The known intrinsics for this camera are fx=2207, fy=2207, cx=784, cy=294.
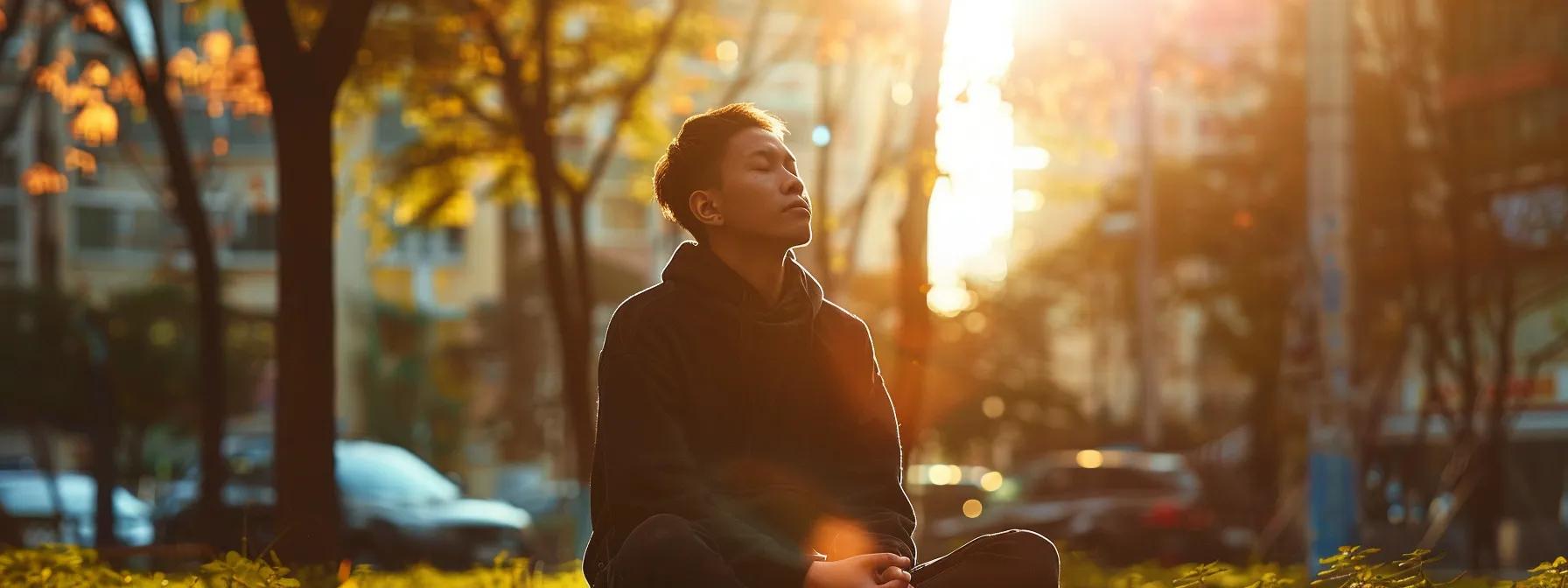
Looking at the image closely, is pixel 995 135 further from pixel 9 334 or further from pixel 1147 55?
pixel 9 334

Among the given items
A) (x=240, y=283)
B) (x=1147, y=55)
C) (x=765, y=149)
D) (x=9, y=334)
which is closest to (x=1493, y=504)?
(x=1147, y=55)

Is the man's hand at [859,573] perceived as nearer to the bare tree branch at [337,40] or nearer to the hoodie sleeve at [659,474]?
the hoodie sleeve at [659,474]

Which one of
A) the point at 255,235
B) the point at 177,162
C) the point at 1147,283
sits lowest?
the point at 1147,283

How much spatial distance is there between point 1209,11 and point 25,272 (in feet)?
127

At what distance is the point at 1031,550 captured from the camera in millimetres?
3604

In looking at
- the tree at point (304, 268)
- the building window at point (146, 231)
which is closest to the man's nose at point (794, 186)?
the tree at point (304, 268)

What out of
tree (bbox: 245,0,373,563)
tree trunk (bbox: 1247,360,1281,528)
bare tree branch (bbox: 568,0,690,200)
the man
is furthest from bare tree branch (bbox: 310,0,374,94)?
tree trunk (bbox: 1247,360,1281,528)

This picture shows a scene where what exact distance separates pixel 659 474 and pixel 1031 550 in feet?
2.06

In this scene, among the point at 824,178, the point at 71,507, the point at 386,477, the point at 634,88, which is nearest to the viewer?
the point at 634,88

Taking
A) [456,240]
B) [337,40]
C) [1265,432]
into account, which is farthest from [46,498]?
[456,240]

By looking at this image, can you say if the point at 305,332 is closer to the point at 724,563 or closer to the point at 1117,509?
the point at 724,563

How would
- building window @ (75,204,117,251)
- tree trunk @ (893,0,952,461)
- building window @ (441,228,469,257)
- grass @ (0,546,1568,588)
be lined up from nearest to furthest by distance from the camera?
grass @ (0,546,1568,588) → tree trunk @ (893,0,952,461) → building window @ (75,204,117,251) → building window @ (441,228,469,257)

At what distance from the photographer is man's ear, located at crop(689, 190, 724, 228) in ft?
12.9

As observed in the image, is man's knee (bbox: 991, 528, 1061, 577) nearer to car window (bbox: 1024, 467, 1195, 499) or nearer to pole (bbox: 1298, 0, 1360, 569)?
pole (bbox: 1298, 0, 1360, 569)
